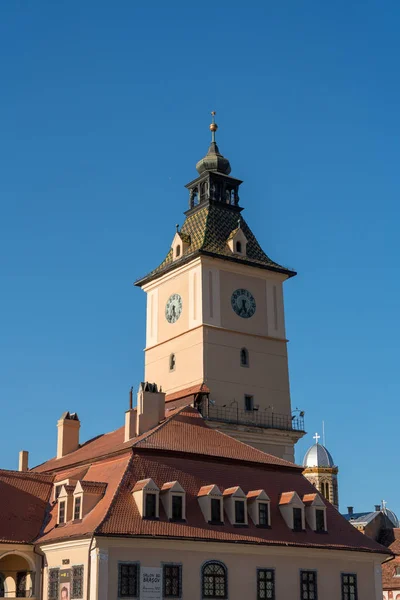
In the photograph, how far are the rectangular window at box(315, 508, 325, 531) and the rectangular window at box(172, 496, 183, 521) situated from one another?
25.6 ft

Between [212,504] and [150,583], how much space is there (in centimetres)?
472

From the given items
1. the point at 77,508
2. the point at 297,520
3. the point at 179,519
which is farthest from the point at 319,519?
the point at 77,508

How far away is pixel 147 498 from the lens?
1683 inches

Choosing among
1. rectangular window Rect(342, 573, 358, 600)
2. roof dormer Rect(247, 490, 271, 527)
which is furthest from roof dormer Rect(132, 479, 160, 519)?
rectangular window Rect(342, 573, 358, 600)

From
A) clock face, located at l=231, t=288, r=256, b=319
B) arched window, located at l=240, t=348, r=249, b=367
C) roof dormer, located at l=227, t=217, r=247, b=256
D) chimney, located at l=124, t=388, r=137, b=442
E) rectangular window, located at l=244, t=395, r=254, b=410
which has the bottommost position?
chimney, located at l=124, t=388, r=137, b=442

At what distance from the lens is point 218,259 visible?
64.1 m

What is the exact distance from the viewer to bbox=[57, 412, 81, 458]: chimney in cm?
5650

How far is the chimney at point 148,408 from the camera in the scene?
162 ft

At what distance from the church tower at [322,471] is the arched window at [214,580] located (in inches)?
2502

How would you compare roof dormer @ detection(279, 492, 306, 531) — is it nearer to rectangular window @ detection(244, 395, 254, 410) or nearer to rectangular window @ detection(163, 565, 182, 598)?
rectangular window @ detection(163, 565, 182, 598)

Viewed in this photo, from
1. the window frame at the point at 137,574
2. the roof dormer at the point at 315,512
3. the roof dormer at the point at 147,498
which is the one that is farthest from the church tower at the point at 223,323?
the window frame at the point at 137,574

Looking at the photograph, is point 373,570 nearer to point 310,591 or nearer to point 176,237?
point 310,591

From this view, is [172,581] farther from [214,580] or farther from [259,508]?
[259,508]

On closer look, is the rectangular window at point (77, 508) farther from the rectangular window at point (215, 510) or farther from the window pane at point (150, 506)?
the rectangular window at point (215, 510)
